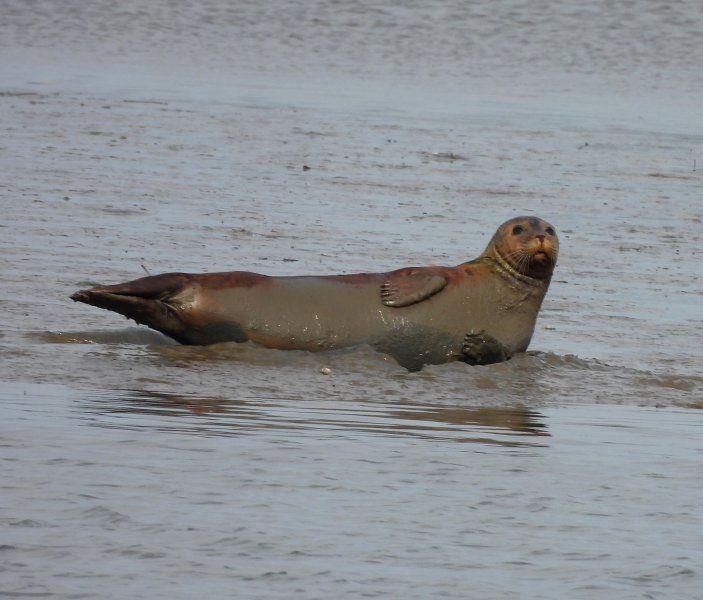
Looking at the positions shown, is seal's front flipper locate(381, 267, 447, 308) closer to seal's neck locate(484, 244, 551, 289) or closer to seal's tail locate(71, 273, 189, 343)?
seal's neck locate(484, 244, 551, 289)

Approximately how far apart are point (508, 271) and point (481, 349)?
20.3 inches

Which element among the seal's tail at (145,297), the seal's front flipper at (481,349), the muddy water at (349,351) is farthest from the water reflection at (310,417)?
the seal's tail at (145,297)

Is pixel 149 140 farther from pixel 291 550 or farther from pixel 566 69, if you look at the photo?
pixel 291 550

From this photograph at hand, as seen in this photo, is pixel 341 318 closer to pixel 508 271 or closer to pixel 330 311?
pixel 330 311

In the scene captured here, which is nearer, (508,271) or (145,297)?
(145,297)

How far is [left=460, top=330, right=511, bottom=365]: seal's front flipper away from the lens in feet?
28.4

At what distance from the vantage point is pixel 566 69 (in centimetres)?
2456

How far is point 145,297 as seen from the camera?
333 inches

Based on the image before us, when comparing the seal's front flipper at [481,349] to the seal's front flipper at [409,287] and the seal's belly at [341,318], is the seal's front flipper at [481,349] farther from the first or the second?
the seal's front flipper at [409,287]

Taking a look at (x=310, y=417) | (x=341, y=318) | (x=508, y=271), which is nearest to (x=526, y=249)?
(x=508, y=271)

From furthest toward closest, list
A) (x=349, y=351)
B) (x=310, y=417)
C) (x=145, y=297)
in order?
(x=349, y=351), (x=145, y=297), (x=310, y=417)

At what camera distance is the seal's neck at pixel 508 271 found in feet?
29.3

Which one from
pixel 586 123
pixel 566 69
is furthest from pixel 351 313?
pixel 566 69

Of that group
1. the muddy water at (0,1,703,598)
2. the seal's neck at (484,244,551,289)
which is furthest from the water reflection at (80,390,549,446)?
the seal's neck at (484,244,551,289)
